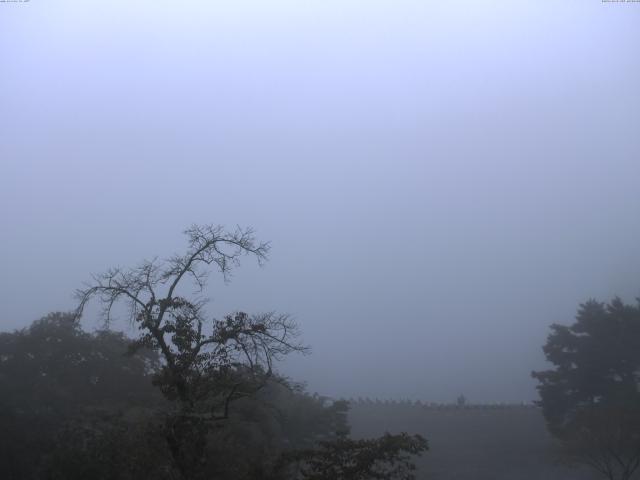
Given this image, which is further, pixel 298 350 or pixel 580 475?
pixel 580 475

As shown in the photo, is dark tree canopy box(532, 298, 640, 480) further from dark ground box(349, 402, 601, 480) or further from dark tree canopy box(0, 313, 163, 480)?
dark tree canopy box(0, 313, 163, 480)

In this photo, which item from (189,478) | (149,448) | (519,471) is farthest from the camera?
(519,471)

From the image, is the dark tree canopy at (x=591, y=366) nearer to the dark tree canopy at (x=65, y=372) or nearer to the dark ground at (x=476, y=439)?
the dark ground at (x=476, y=439)

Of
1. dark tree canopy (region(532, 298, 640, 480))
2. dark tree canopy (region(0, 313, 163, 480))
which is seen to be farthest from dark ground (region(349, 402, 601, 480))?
dark tree canopy (region(0, 313, 163, 480))

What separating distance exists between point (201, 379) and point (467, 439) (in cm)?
4253

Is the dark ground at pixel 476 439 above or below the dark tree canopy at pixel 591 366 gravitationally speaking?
below

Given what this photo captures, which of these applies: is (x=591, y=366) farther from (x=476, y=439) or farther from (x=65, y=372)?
(x=65, y=372)

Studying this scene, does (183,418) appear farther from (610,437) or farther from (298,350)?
(610,437)

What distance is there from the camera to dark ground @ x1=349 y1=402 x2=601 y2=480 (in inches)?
1560

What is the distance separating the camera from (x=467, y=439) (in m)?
48.0

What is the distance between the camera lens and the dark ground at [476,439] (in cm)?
3962

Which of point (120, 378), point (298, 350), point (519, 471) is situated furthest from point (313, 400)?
point (298, 350)

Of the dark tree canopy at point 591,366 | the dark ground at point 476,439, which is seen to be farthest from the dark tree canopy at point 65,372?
the dark tree canopy at point 591,366

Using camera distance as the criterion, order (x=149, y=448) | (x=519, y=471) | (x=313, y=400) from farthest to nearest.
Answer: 1. (x=519, y=471)
2. (x=313, y=400)
3. (x=149, y=448)
